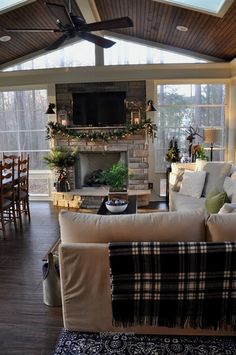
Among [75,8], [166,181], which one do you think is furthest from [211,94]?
[75,8]

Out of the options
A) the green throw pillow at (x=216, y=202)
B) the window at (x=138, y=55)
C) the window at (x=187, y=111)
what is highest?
the window at (x=138, y=55)

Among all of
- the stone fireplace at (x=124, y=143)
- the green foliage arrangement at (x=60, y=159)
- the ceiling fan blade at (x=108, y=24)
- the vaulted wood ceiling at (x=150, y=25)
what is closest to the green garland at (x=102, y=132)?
the stone fireplace at (x=124, y=143)

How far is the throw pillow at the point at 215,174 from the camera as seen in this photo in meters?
4.79

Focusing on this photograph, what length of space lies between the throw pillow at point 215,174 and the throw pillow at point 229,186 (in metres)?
0.17

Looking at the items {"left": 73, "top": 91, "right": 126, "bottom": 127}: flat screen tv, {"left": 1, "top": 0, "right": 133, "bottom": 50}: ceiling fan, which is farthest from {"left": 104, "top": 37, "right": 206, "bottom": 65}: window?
{"left": 1, "top": 0, "right": 133, "bottom": 50}: ceiling fan

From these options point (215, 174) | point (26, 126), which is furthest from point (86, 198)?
point (215, 174)

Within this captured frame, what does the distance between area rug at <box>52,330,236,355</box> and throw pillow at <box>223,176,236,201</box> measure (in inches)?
79.7

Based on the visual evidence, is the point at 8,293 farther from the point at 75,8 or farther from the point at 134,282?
the point at 75,8

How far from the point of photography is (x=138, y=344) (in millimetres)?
2277

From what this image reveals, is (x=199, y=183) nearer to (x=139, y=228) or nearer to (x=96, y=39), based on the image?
(x=96, y=39)

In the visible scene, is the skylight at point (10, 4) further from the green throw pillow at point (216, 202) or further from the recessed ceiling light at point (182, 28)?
the green throw pillow at point (216, 202)

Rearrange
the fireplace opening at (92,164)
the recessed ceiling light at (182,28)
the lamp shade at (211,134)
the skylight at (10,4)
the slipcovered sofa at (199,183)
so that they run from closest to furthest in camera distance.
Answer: the skylight at (10,4) < the slipcovered sofa at (199,183) < the recessed ceiling light at (182,28) < the lamp shade at (211,134) < the fireplace opening at (92,164)

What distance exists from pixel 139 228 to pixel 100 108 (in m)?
4.51

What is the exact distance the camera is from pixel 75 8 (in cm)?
494
